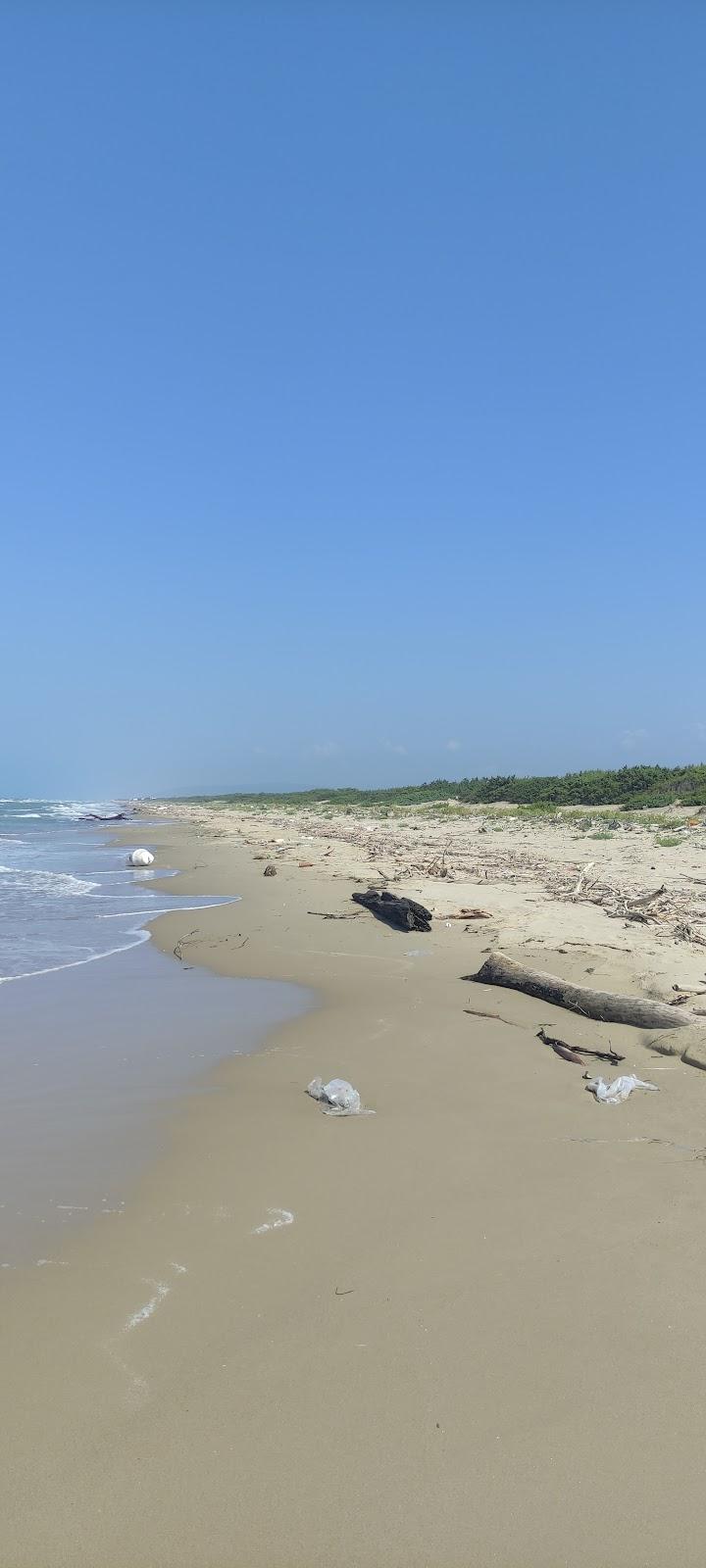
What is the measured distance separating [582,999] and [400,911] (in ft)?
15.6

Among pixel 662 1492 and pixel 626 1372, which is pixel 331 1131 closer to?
pixel 626 1372

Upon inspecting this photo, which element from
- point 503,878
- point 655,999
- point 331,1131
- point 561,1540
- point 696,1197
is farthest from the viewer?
point 503,878

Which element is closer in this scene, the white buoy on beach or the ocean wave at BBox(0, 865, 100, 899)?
the ocean wave at BBox(0, 865, 100, 899)

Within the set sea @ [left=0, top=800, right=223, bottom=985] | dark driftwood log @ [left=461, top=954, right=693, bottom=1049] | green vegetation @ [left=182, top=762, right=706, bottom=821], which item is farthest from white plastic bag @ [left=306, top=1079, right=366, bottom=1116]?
green vegetation @ [left=182, top=762, right=706, bottom=821]

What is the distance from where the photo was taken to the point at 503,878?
51.5ft

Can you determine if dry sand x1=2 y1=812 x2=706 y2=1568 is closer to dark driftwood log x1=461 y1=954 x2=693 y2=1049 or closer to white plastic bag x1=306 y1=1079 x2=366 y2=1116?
white plastic bag x1=306 y1=1079 x2=366 y2=1116

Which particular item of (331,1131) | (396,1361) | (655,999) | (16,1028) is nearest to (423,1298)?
(396,1361)

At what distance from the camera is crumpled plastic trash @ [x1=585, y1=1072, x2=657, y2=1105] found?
547cm

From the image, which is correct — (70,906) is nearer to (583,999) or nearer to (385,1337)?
(583,999)

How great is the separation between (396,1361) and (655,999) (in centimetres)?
502

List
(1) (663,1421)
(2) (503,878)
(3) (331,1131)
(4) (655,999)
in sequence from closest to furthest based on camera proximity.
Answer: (1) (663,1421), (3) (331,1131), (4) (655,999), (2) (503,878)

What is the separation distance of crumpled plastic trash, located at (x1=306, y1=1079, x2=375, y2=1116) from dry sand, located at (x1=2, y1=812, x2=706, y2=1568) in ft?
0.42

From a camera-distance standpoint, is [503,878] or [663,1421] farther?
[503,878]

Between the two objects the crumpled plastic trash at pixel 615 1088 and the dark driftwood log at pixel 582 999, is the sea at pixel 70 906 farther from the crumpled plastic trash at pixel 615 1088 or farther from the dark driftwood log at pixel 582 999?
the crumpled plastic trash at pixel 615 1088
